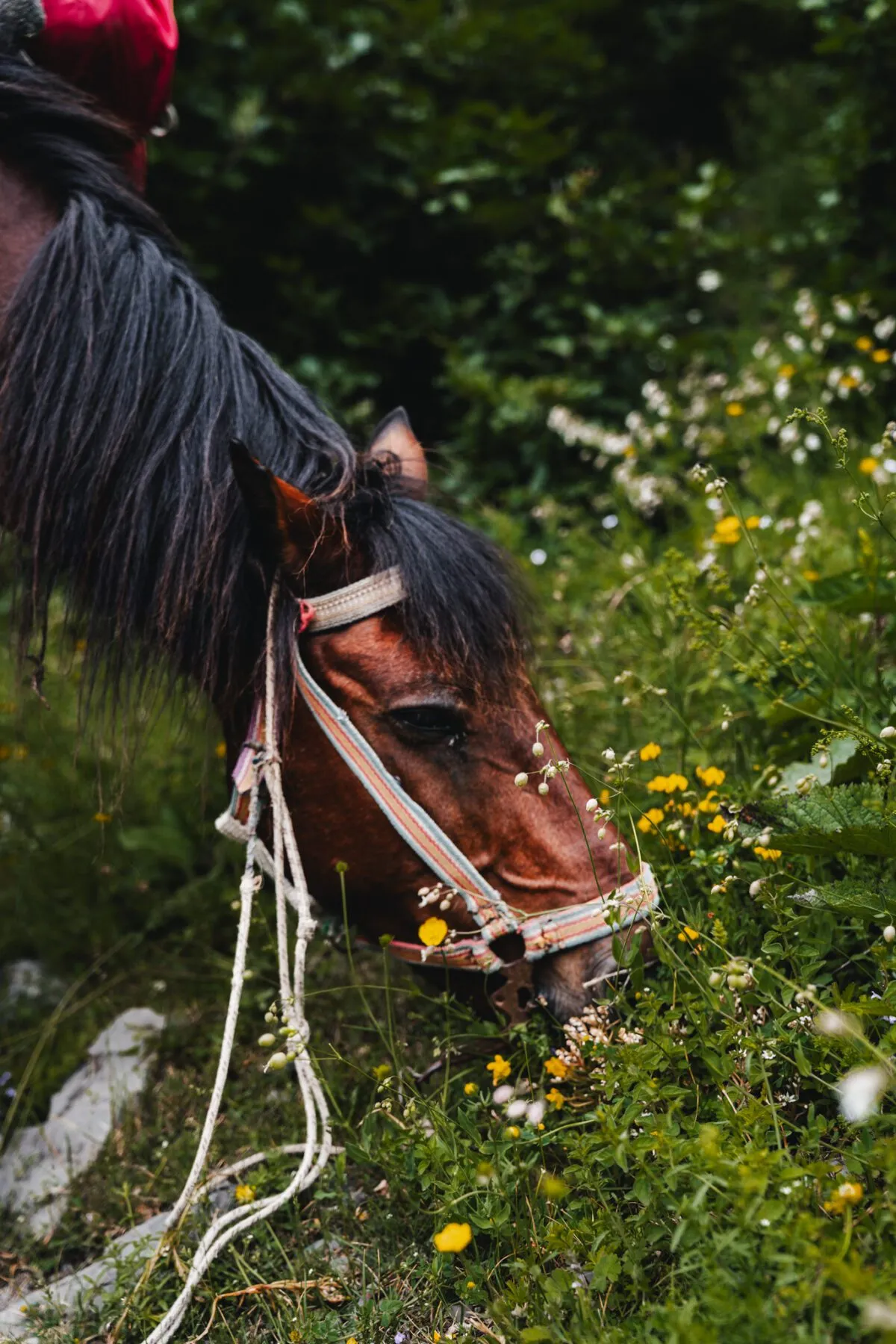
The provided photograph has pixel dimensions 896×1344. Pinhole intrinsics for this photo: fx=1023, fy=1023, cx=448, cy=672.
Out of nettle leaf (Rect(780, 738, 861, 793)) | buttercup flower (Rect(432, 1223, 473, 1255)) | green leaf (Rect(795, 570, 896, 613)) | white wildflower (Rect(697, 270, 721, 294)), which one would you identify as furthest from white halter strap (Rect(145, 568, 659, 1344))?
white wildflower (Rect(697, 270, 721, 294))

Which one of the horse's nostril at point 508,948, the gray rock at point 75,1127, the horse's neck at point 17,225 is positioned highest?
the horse's neck at point 17,225

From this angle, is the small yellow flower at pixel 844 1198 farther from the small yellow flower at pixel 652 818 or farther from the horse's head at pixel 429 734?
the small yellow flower at pixel 652 818

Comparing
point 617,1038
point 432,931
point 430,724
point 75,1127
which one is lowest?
point 75,1127

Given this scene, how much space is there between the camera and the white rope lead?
5.72 ft

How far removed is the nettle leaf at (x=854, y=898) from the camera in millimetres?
1563

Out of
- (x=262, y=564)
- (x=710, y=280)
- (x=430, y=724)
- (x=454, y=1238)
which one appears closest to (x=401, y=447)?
(x=262, y=564)

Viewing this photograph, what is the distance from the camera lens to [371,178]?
4824mm

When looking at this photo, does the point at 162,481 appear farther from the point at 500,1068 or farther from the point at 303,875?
the point at 500,1068

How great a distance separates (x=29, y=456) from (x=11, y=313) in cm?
31

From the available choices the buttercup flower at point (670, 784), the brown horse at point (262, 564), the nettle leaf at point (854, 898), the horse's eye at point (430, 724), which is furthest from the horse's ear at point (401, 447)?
the nettle leaf at point (854, 898)

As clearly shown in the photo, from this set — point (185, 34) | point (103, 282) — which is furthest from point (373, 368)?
point (103, 282)

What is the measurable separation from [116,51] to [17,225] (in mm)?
620

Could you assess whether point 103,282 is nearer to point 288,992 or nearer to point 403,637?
point 403,637

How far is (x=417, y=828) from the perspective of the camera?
189 cm
